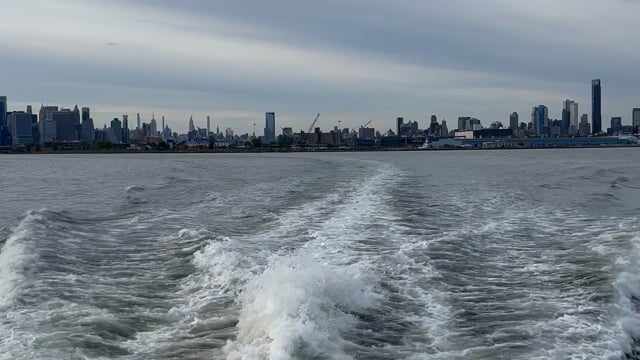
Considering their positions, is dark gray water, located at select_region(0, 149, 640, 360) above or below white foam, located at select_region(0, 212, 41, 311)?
below

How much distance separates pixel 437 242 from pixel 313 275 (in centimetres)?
488

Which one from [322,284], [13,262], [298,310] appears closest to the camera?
[298,310]

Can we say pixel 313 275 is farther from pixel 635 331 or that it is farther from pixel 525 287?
pixel 635 331

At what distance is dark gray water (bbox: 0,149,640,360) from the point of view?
713cm

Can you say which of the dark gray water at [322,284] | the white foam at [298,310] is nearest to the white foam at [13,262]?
the dark gray water at [322,284]

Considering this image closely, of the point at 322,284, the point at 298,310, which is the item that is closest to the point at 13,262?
the point at 322,284

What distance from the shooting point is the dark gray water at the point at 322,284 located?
7129mm

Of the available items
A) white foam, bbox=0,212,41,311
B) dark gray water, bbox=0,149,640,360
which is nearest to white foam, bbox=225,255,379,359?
dark gray water, bbox=0,149,640,360

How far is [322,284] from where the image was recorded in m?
8.59

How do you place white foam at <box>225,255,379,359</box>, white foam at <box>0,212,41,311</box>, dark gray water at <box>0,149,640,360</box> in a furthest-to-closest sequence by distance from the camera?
white foam at <box>0,212,41,311</box>
dark gray water at <box>0,149,640,360</box>
white foam at <box>225,255,379,359</box>

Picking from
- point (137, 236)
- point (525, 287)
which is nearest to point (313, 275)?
point (525, 287)

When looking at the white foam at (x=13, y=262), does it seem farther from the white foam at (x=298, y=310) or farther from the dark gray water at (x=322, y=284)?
the white foam at (x=298, y=310)

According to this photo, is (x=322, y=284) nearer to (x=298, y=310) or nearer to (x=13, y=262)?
(x=298, y=310)

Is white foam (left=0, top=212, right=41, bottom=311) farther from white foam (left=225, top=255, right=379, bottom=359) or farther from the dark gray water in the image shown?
white foam (left=225, top=255, right=379, bottom=359)
